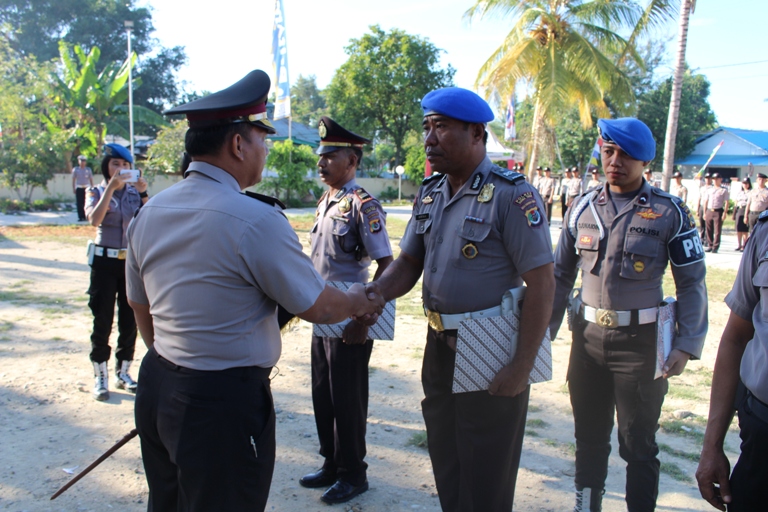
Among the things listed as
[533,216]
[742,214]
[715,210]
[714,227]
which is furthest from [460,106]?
[742,214]

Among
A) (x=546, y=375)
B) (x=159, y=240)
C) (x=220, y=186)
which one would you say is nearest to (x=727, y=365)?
(x=546, y=375)

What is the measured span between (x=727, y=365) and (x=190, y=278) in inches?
73.4

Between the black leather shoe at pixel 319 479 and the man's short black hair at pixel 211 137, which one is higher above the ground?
the man's short black hair at pixel 211 137

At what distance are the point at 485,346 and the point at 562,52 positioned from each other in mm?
18092

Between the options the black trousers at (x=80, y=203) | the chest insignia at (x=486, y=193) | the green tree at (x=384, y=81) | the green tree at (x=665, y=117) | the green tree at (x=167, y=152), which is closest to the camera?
the chest insignia at (x=486, y=193)

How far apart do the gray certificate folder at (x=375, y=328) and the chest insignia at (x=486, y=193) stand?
3.70ft

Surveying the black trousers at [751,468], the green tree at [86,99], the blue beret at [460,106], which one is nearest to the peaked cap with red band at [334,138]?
the blue beret at [460,106]

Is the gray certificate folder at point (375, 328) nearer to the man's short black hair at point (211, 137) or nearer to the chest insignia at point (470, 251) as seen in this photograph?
the chest insignia at point (470, 251)

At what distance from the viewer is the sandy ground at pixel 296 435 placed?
344 cm

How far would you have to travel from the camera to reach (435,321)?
2666 millimetres

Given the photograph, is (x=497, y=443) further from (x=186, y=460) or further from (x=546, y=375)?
(x=186, y=460)

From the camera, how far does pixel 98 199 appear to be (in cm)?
504

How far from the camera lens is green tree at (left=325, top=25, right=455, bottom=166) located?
128 ft

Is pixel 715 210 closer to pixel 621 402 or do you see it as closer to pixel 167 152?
pixel 621 402
